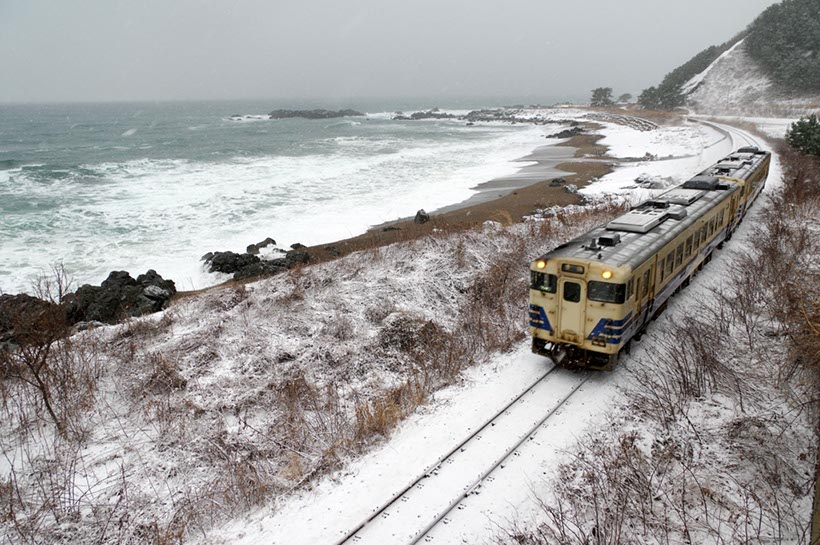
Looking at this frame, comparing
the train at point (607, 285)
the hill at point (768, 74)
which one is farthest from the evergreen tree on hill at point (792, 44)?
the train at point (607, 285)

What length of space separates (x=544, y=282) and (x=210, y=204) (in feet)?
94.1

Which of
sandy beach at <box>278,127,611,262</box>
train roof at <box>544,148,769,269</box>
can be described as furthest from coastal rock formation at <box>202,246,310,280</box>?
train roof at <box>544,148,769,269</box>

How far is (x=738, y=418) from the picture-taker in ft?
27.2

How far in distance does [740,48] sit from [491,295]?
100.0m

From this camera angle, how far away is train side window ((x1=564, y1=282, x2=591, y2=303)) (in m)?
10.1

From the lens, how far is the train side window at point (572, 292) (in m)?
10.1

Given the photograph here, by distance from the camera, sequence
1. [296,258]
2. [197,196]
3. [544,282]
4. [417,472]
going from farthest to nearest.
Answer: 1. [197,196]
2. [296,258]
3. [544,282]
4. [417,472]

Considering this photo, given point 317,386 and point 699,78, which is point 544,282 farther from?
point 699,78

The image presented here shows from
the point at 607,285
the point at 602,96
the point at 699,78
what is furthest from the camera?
the point at 602,96

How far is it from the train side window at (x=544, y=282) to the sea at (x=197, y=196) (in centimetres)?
1487

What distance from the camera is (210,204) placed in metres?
33.5

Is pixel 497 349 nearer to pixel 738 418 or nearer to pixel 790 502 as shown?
pixel 738 418

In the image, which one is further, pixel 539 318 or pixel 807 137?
pixel 807 137

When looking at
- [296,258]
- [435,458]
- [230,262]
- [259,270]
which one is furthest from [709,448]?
[230,262]
